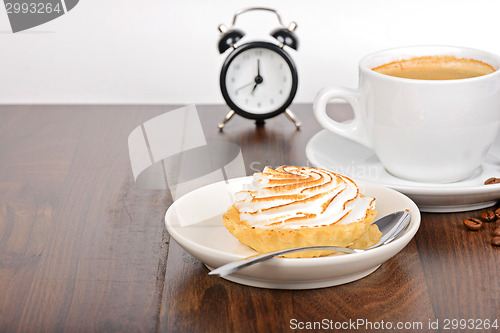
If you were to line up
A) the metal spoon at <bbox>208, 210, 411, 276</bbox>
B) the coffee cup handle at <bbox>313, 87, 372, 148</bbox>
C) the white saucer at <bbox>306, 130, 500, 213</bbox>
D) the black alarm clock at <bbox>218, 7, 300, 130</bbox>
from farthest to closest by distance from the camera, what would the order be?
the black alarm clock at <bbox>218, 7, 300, 130</bbox>
the coffee cup handle at <bbox>313, 87, 372, 148</bbox>
the white saucer at <bbox>306, 130, 500, 213</bbox>
the metal spoon at <bbox>208, 210, 411, 276</bbox>

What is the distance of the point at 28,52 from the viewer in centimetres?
211

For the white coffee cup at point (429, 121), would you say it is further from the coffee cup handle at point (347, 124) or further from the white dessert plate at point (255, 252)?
the white dessert plate at point (255, 252)

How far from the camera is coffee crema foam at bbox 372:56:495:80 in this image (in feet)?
4.05

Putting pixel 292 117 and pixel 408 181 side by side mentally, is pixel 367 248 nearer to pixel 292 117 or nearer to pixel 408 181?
pixel 408 181

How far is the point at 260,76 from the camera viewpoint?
153 cm

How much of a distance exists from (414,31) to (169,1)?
755 millimetres

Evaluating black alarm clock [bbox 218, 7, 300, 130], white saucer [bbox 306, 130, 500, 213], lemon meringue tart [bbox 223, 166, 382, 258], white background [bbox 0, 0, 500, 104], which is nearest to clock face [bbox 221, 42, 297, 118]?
black alarm clock [bbox 218, 7, 300, 130]

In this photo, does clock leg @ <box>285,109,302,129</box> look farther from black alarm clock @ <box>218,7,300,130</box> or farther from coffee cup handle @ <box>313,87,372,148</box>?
coffee cup handle @ <box>313,87,372,148</box>

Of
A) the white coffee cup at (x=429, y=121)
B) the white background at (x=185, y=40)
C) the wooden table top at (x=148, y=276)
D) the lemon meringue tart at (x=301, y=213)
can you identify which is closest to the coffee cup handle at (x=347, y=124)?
the white coffee cup at (x=429, y=121)

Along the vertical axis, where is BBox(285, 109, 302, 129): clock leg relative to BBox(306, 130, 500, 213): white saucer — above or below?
below

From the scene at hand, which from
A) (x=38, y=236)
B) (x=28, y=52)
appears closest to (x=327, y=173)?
(x=38, y=236)

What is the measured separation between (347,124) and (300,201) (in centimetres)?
37

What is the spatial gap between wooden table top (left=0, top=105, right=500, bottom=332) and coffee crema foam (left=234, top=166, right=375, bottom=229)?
9cm

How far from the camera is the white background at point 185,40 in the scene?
1984mm
